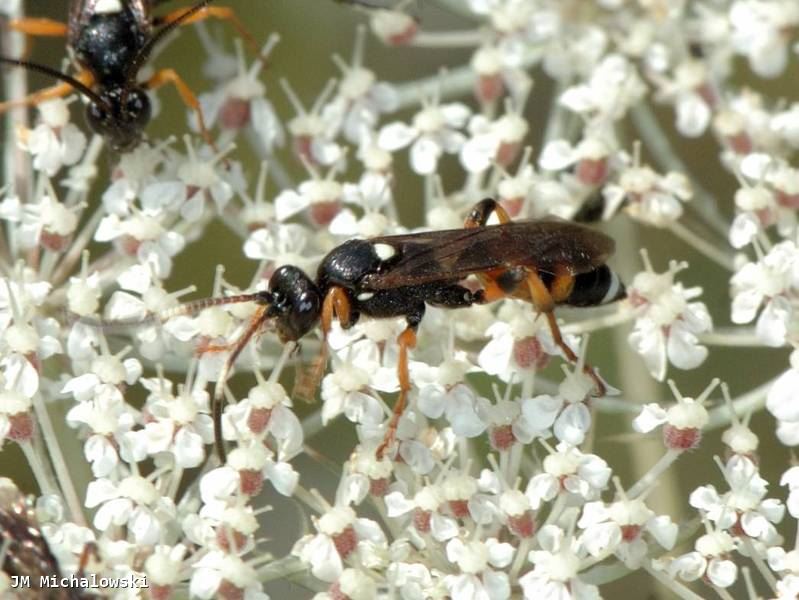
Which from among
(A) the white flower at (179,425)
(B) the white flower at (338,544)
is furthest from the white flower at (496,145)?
(B) the white flower at (338,544)

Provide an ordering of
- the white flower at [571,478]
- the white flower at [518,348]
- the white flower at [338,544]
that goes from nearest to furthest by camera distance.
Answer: the white flower at [338,544] < the white flower at [571,478] < the white flower at [518,348]

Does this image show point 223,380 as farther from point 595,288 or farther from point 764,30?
point 764,30

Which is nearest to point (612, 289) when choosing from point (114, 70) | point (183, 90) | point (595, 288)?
point (595, 288)

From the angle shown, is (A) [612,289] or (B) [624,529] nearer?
(B) [624,529]

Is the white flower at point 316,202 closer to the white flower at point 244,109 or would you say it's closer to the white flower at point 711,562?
the white flower at point 244,109

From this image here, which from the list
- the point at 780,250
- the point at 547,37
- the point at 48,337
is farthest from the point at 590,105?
the point at 48,337

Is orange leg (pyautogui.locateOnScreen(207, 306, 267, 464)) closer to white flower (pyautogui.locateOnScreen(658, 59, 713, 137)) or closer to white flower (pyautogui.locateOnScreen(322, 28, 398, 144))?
white flower (pyautogui.locateOnScreen(322, 28, 398, 144))

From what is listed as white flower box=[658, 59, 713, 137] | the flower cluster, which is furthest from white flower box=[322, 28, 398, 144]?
white flower box=[658, 59, 713, 137]
